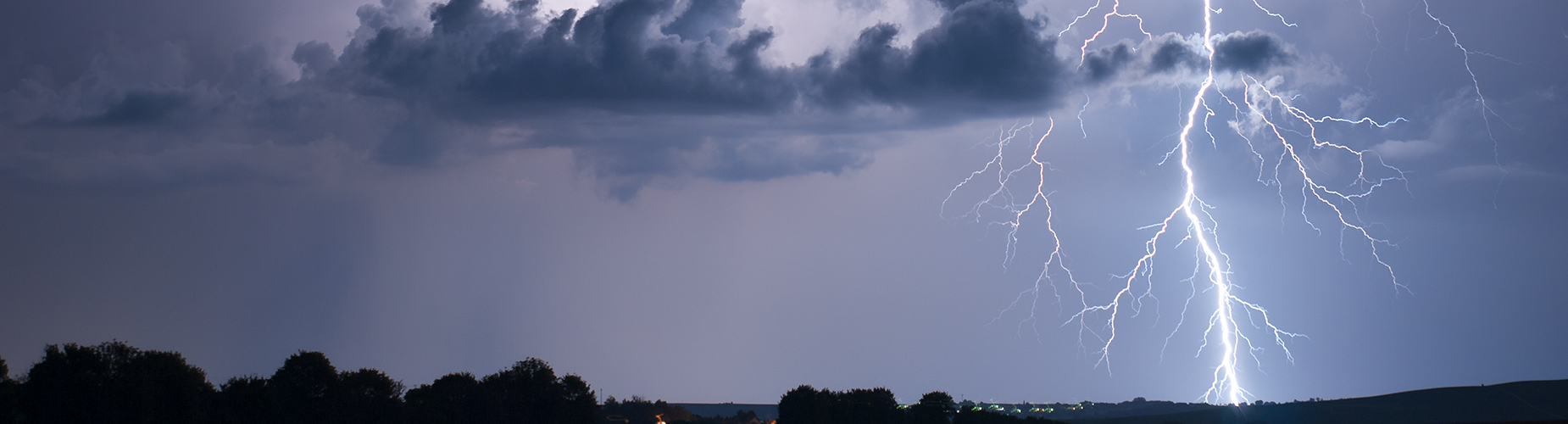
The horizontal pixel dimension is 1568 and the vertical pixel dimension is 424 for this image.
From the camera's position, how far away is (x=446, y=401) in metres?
63.4

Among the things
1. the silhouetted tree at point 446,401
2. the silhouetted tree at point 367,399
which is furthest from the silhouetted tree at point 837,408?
the silhouetted tree at point 367,399

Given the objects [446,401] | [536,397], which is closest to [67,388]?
[446,401]

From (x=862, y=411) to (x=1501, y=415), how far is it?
72.1 metres

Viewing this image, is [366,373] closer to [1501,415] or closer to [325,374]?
[325,374]

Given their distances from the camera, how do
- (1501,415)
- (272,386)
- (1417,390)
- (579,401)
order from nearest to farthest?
(272,386), (579,401), (1501,415), (1417,390)

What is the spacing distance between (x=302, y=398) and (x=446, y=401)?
24.0 ft

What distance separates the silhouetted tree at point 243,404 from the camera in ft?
182

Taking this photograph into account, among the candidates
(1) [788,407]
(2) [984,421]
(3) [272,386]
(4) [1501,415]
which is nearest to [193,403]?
(3) [272,386]

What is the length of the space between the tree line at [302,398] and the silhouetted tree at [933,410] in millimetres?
175

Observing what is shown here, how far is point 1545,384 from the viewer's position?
419 feet

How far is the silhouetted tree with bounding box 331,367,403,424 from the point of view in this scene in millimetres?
59281

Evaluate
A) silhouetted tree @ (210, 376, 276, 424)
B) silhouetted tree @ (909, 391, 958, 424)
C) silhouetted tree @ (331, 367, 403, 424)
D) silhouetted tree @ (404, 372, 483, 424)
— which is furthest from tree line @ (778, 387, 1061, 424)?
silhouetted tree @ (210, 376, 276, 424)

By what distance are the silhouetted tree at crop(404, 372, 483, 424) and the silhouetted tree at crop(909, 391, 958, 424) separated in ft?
87.6

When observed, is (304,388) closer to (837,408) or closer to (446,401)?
(446,401)
